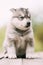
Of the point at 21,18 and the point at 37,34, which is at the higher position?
the point at 21,18

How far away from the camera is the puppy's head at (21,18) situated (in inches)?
52.1

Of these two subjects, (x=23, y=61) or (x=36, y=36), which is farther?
(x=36, y=36)

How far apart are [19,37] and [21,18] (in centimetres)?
16

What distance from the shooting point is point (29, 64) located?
126cm

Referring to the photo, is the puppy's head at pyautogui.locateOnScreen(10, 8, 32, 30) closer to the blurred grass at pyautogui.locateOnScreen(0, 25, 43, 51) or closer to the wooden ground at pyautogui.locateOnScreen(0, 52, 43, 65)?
the blurred grass at pyautogui.locateOnScreen(0, 25, 43, 51)

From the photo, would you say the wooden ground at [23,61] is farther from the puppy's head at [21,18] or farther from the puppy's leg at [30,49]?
the puppy's head at [21,18]

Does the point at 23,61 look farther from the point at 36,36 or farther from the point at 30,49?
the point at 36,36

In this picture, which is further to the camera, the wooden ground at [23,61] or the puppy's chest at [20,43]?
the puppy's chest at [20,43]

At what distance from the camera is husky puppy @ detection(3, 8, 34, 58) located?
4.45 feet

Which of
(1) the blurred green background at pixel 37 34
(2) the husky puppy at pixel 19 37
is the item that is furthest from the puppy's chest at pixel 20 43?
(1) the blurred green background at pixel 37 34

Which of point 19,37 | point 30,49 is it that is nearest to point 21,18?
point 19,37

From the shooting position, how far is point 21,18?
4.39 ft

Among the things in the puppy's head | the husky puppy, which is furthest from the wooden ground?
the puppy's head

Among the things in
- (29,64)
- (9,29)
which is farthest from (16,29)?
(29,64)
